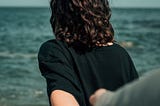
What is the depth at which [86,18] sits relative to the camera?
6.95ft

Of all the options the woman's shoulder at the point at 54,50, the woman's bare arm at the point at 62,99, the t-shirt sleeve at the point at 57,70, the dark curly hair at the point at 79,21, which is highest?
the dark curly hair at the point at 79,21

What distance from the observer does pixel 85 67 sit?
84.0 inches

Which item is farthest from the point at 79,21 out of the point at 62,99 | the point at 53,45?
the point at 62,99

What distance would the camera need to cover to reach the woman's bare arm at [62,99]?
1.93 m

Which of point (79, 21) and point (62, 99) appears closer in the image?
point (62, 99)

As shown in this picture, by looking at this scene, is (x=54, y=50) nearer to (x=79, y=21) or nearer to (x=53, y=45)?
(x=53, y=45)

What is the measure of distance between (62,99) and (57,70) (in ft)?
0.53

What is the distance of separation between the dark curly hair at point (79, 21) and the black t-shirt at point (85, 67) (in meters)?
0.04

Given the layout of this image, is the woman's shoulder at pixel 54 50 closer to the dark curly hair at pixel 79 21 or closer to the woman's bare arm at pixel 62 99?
the dark curly hair at pixel 79 21

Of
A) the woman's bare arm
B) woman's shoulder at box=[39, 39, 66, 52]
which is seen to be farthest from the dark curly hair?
the woman's bare arm

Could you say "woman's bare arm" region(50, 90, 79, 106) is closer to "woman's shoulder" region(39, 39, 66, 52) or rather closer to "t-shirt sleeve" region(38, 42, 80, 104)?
"t-shirt sleeve" region(38, 42, 80, 104)

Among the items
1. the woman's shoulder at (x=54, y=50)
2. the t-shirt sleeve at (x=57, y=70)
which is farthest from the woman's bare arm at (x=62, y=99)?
the woman's shoulder at (x=54, y=50)

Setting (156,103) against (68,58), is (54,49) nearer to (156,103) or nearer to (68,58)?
(68,58)

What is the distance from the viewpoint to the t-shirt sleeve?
2.04 metres
